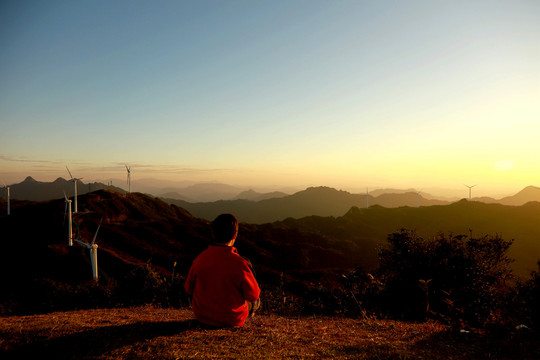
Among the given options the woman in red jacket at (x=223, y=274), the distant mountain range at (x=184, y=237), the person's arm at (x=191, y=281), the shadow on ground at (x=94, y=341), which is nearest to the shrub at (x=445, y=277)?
the woman in red jacket at (x=223, y=274)

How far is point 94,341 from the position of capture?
19.0 ft

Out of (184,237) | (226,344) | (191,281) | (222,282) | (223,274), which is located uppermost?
(223,274)

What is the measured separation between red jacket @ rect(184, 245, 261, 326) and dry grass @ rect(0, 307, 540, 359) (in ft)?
2.30

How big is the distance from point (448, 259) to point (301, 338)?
15.5 metres

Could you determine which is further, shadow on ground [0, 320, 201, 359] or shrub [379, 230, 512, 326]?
shrub [379, 230, 512, 326]

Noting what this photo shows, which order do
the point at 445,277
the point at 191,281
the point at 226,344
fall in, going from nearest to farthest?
the point at 226,344 < the point at 191,281 < the point at 445,277

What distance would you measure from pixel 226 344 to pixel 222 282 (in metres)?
1.32

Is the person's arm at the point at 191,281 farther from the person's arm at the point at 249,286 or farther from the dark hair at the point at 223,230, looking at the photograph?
the person's arm at the point at 249,286

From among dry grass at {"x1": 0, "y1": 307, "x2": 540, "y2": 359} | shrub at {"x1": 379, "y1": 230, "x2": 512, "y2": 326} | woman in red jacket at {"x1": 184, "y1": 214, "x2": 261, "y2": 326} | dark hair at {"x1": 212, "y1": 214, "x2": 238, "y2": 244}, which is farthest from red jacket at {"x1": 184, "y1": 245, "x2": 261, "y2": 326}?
shrub at {"x1": 379, "y1": 230, "x2": 512, "y2": 326}

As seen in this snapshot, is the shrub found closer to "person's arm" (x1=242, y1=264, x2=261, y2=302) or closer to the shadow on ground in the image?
"person's arm" (x1=242, y1=264, x2=261, y2=302)

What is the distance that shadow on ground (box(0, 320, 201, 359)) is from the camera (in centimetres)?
523

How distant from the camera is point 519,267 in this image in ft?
179

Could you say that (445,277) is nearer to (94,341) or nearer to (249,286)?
(249,286)

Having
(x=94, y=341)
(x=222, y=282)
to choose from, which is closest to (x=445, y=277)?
(x=222, y=282)
